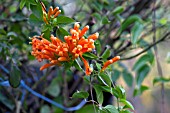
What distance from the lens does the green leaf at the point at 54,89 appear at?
1.16 metres

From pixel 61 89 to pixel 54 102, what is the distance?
10 centimetres

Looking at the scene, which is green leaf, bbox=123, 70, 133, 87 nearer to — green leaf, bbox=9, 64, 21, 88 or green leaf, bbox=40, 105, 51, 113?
green leaf, bbox=40, 105, 51, 113

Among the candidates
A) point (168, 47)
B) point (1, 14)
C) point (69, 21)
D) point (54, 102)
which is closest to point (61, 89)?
point (54, 102)

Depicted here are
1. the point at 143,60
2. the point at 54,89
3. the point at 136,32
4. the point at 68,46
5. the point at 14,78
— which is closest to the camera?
the point at 68,46

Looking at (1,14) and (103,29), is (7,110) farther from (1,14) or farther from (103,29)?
(103,29)

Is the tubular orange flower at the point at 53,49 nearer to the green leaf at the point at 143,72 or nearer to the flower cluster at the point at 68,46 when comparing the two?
the flower cluster at the point at 68,46

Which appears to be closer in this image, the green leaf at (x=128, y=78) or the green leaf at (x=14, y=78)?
the green leaf at (x=14, y=78)

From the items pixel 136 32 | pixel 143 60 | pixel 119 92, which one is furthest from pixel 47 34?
pixel 143 60

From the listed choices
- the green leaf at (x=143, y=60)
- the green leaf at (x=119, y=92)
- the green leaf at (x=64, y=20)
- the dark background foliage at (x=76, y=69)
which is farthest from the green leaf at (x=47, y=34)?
the green leaf at (x=143, y=60)

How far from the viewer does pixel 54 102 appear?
1121mm

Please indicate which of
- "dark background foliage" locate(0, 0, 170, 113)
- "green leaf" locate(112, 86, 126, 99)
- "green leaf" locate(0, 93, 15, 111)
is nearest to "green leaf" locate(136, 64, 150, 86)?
"dark background foliage" locate(0, 0, 170, 113)

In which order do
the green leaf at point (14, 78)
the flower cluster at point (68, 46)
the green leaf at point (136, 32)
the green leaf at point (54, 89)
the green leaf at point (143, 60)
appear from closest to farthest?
the flower cluster at point (68, 46), the green leaf at point (14, 78), the green leaf at point (136, 32), the green leaf at point (143, 60), the green leaf at point (54, 89)

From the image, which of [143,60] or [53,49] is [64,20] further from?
[143,60]

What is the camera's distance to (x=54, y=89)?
46.1 inches
